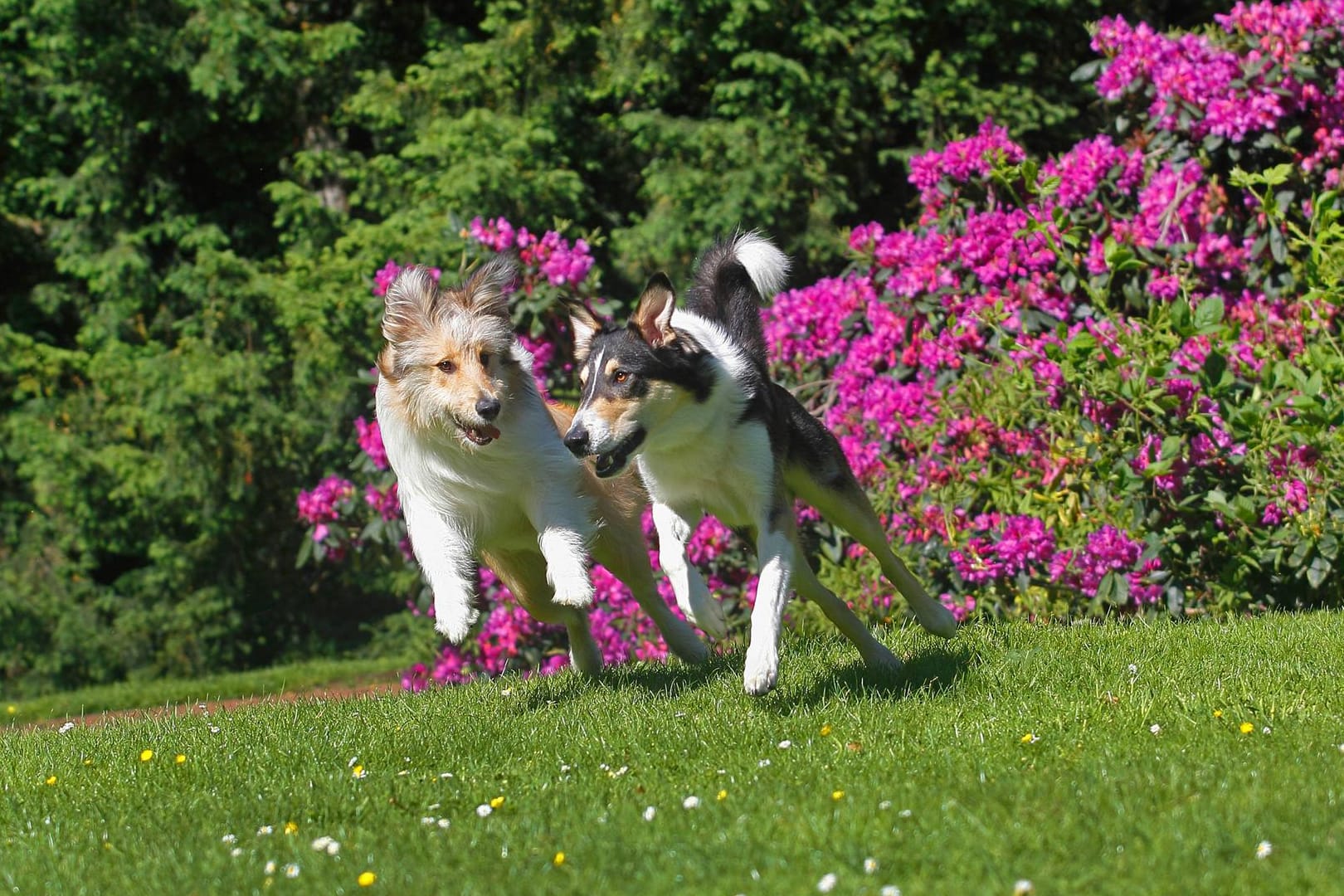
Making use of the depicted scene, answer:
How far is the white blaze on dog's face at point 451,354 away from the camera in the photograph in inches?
228

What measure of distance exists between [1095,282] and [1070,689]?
324 cm

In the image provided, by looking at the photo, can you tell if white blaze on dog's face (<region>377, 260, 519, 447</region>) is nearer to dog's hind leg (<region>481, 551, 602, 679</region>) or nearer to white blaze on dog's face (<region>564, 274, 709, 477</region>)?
white blaze on dog's face (<region>564, 274, 709, 477</region>)

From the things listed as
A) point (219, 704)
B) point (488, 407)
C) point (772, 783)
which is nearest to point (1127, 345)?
point (488, 407)

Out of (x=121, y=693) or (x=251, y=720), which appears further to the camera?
(x=121, y=693)

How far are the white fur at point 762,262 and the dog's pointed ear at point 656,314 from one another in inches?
36.7

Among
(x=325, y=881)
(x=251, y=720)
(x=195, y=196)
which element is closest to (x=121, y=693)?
(x=195, y=196)

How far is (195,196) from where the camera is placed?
14.6 metres

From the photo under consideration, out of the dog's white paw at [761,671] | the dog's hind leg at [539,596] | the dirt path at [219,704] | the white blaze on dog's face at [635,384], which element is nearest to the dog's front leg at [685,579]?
the white blaze on dog's face at [635,384]

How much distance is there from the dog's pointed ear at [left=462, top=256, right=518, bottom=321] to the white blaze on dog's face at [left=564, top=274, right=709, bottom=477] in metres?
0.47

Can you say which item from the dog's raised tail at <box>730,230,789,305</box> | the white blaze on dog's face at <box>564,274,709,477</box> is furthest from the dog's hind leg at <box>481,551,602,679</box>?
the dog's raised tail at <box>730,230,789,305</box>

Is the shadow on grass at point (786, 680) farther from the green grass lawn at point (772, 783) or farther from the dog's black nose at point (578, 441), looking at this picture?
the dog's black nose at point (578, 441)

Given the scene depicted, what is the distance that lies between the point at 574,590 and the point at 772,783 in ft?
4.71

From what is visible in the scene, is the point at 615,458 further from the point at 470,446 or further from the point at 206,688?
the point at 206,688

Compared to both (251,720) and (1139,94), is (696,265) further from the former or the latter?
(1139,94)
